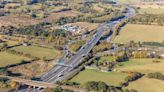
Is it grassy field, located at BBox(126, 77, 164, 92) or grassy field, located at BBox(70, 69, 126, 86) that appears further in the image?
grassy field, located at BBox(70, 69, 126, 86)

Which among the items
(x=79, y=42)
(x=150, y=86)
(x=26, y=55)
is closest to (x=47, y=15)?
(x=79, y=42)

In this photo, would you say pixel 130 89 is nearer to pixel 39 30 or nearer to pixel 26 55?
pixel 26 55

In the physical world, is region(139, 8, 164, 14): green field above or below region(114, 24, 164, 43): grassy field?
above

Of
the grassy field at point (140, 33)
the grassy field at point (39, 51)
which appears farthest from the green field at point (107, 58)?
the grassy field at point (140, 33)

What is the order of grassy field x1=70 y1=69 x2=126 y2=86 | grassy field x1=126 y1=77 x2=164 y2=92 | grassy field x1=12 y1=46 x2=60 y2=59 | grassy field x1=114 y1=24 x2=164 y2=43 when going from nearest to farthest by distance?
grassy field x1=126 y1=77 x2=164 y2=92, grassy field x1=70 y1=69 x2=126 y2=86, grassy field x1=12 y1=46 x2=60 y2=59, grassy field x1=114 y1=24 x2=164 y2=43

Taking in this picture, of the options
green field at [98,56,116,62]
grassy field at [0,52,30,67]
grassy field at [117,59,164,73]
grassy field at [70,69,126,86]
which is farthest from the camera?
green field at [98,56,116,62]

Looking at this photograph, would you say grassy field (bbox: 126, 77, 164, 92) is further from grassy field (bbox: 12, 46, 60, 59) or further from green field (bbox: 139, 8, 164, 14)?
green field (bbox: 139, 8, 164, 14)

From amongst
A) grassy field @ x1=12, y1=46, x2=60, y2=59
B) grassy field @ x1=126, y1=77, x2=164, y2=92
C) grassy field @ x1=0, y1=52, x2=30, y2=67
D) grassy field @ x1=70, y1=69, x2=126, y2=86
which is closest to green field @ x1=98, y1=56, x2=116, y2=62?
grassy field @ x1=70, y1=69, x2=126, y2=86

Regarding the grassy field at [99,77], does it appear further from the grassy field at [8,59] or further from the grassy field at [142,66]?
the grassy field at [8,59]
